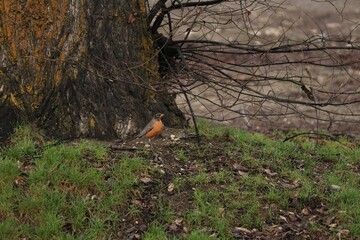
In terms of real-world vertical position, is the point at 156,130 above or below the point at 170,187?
above

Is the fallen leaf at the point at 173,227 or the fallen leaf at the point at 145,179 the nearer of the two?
the fallen leaf at the point at 173,227

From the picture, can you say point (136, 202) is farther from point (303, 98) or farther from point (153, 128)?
point (303, 98)

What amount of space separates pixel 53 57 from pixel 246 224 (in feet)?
7.97

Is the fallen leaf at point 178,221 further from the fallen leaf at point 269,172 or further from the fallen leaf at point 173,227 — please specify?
the fallen leaf at point 269,172

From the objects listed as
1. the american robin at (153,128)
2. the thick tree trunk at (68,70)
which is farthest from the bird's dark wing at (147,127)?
the thick tree trunk at (68,70)

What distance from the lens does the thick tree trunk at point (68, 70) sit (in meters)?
6.13

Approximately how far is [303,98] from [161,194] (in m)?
6.68

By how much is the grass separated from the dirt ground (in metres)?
0.63

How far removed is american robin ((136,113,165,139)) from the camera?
6344 mm

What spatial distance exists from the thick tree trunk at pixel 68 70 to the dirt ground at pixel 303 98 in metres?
0.91

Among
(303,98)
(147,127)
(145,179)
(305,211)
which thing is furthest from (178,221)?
(303,98)

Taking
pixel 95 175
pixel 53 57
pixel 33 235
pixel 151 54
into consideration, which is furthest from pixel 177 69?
pixel 33 235

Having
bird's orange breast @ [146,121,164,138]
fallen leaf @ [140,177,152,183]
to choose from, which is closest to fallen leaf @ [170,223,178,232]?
fallen leaf @ [140,177,152,183]

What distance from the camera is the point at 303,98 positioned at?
11.8 m
